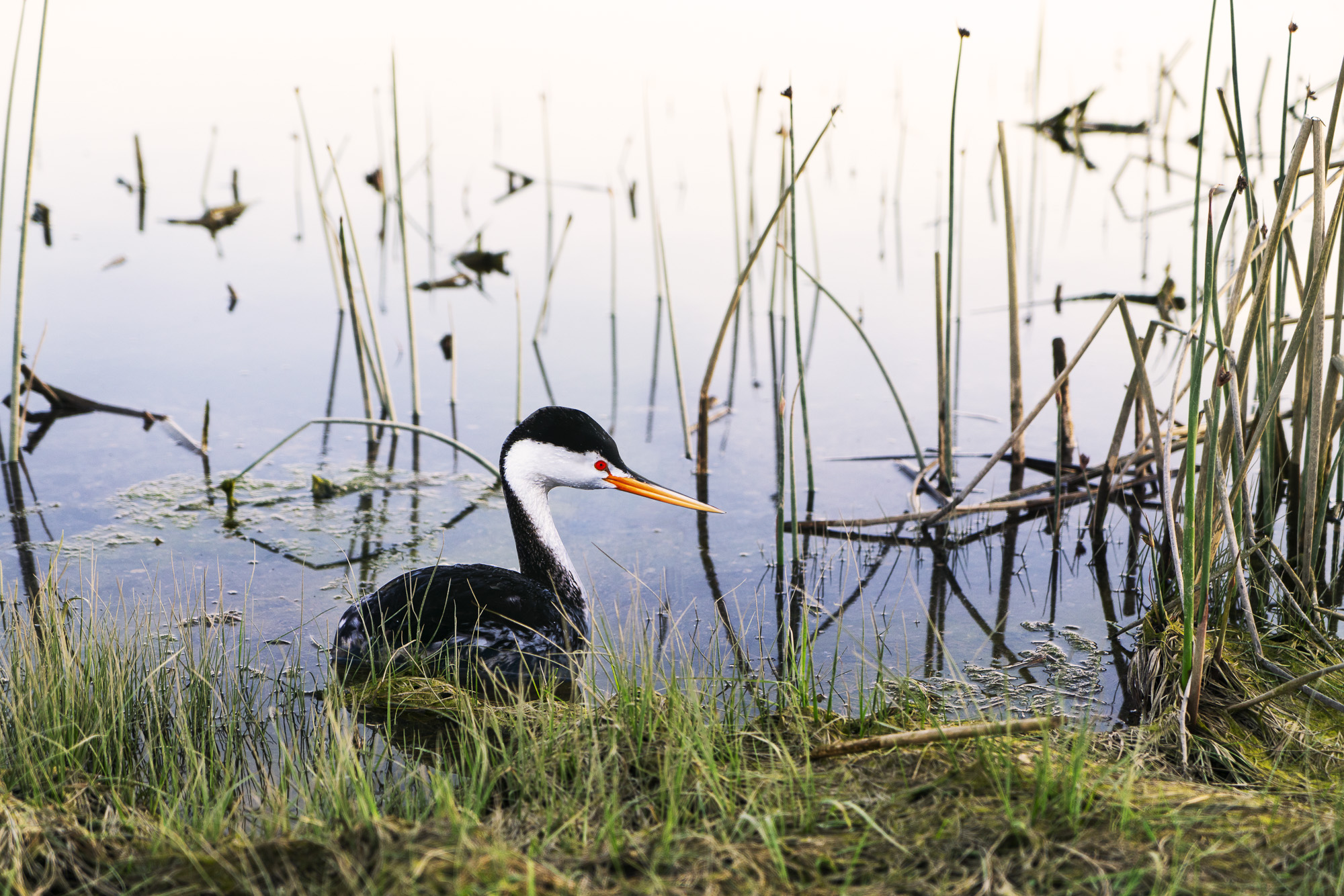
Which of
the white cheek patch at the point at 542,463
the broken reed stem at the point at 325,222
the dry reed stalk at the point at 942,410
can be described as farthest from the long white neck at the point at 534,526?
the broken reed stem at the point at 325,222

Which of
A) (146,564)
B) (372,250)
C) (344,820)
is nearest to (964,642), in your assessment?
(344,820)

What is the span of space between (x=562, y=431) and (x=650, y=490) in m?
0.45

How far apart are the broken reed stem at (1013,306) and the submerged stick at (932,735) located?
108 inches

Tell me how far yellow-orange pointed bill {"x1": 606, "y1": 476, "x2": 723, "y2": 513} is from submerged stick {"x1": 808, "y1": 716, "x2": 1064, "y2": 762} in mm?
1662

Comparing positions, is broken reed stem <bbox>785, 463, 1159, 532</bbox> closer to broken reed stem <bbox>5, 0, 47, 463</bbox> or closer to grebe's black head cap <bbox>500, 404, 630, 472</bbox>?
grebe's black head cap <bbox>500, 404, 630, 472</bbox>

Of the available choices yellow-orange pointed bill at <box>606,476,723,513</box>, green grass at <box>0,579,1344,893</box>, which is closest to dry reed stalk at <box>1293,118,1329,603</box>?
green grass at <box>0,579,1344,893</box>

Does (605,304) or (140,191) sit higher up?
(140,191)

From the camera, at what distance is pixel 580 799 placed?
259 cm

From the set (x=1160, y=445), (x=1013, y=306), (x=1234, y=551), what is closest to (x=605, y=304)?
(x=1013, y=306)

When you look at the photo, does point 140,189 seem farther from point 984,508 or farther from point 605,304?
point 984,508

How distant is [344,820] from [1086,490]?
4.00 metres

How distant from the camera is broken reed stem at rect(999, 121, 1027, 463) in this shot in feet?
15.9

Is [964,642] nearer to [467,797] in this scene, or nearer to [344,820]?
[467,797]

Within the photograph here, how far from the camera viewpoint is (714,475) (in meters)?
5.75
